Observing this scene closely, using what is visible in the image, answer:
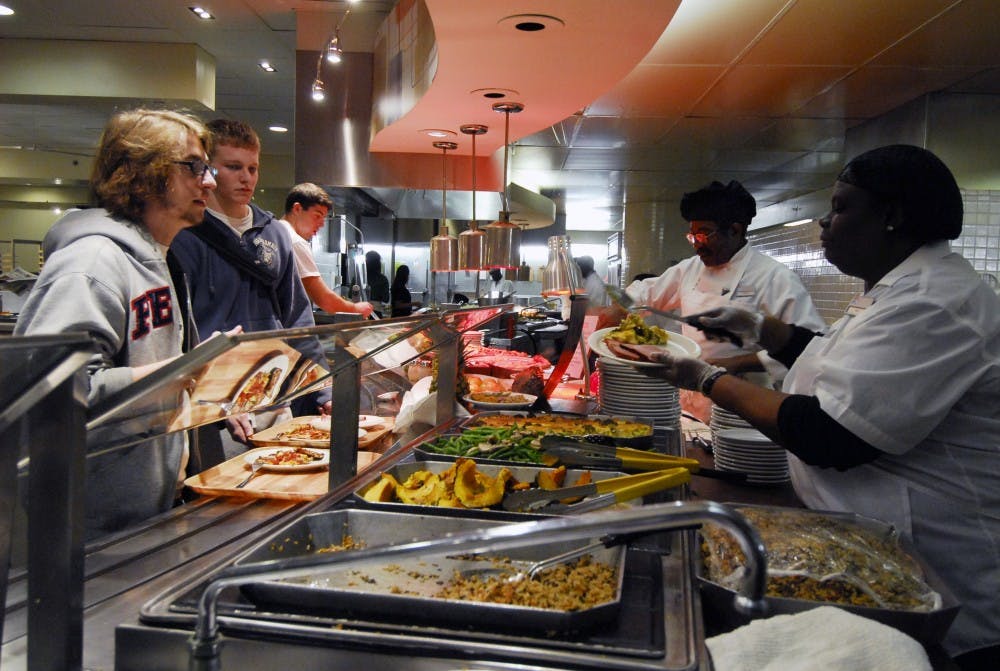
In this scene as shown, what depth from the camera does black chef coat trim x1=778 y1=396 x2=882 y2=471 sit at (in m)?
1.54

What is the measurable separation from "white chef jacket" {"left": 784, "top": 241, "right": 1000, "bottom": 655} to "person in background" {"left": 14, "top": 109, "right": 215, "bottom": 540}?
60.1 inches

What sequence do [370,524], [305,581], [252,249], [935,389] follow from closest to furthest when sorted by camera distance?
1. [305,581]
2. [370,524]
3. [935,389]
4. [252,249]

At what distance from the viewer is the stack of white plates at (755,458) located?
6.56 feet

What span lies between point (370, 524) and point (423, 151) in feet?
12.3

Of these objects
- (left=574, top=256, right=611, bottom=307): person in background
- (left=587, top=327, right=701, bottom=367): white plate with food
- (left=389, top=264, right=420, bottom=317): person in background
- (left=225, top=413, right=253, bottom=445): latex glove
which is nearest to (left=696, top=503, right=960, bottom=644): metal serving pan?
(left=587, top=327, right=701, bottom=367): white plate with food

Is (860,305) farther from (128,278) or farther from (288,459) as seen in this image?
(128,278)

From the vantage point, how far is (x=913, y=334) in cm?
150

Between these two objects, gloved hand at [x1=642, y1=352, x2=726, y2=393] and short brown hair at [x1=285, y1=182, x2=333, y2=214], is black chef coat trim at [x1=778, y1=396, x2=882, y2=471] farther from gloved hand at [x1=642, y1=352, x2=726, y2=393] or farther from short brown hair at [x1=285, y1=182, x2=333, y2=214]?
short brown hair at [x1=285, y1=182, x2=333, y2=214]

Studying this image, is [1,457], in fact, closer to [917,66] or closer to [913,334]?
[913,334]

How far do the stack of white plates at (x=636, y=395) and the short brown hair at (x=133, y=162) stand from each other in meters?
1.60

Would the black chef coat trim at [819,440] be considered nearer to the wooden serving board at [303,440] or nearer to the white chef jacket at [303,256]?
the wooden serving board at [303,440]

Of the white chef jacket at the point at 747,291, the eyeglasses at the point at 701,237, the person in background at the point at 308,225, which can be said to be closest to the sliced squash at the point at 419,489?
the white chef jacket at the point at 747,291

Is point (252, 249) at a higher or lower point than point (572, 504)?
higher

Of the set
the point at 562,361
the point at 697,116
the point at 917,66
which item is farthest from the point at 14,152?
the point at 917,66
